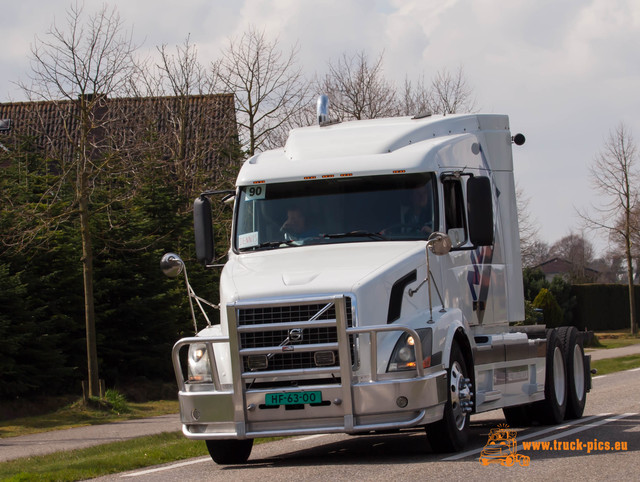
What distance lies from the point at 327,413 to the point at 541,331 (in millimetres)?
5084

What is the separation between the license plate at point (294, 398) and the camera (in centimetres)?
948

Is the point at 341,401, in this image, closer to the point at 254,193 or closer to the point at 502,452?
the point at 502,452

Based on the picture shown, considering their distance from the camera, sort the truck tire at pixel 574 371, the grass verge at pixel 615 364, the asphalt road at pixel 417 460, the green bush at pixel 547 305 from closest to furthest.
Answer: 1. the asphalt road at pixel 417 460
2. the truck tire at pixel 574 371
3. the grass verge at pixel 615 364
4. the green bush at pixel 547 305

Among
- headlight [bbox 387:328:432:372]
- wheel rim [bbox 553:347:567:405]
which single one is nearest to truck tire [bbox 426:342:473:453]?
headlight [bbox 387:328:432:372]

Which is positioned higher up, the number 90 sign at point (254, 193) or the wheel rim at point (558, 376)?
the number 90 sign at point (254, 193)

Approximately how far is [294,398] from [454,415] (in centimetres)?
168

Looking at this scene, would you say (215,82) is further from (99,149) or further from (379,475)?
(379,475)

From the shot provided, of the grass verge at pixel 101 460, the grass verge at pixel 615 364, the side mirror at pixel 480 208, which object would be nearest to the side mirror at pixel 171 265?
the grass verge at pixel 101 460

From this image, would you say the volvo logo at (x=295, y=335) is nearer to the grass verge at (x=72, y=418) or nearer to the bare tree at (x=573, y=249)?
the grass verge at (x=72, y=418)

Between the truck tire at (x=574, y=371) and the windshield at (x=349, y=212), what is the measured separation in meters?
4.34

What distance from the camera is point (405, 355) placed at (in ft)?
31.4

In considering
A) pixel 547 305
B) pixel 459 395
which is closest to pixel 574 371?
pixel 459 395

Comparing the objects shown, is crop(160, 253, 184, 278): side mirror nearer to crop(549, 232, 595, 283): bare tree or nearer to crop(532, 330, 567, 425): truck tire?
crop(532, 330, 567, 425): truck tire

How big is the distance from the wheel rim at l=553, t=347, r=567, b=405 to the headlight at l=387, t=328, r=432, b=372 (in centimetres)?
466
